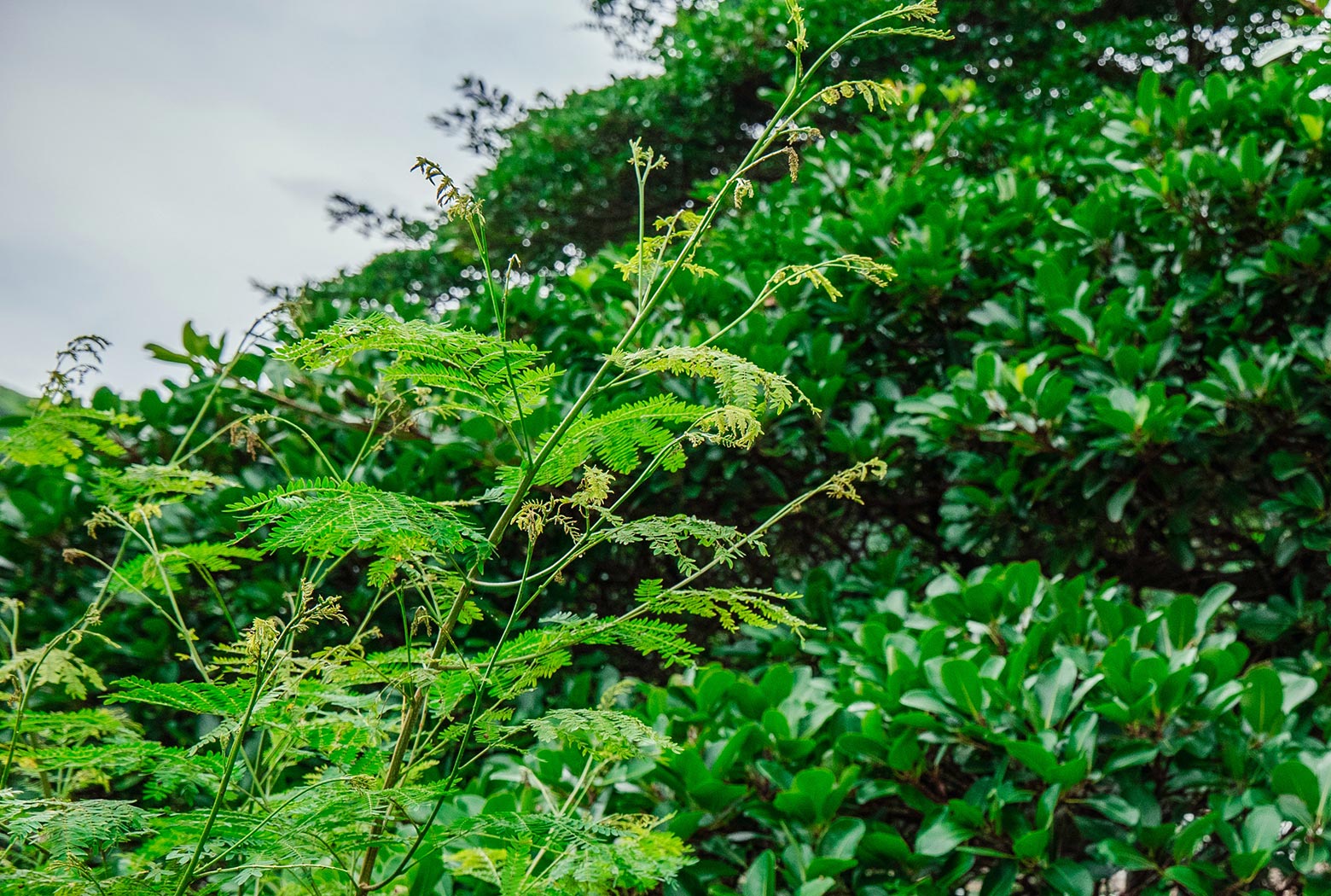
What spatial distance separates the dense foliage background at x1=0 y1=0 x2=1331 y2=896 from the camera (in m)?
1.84

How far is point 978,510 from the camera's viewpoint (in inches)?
111

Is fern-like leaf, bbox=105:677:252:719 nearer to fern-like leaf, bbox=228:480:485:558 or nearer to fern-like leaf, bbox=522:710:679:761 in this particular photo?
fern-like leaf, bbox=228:480:485:558

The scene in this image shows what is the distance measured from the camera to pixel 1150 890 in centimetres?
177

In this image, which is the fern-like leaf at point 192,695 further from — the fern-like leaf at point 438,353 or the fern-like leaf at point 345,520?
the fern-like leaf at point 438,353

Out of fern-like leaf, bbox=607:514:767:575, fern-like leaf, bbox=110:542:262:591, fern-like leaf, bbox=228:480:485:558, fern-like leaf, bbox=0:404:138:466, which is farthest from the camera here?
fern-like leaf, bbox=0:404:138:466

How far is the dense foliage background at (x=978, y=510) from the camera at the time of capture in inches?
72.3

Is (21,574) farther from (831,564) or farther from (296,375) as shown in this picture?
(831,564)

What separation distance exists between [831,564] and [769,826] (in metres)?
1.16

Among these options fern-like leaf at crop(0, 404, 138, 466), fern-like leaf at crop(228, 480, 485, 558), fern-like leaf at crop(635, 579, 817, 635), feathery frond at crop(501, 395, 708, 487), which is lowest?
fern-like leaf at crop(635, 579, 817, 635)

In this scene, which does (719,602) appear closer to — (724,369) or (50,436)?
(724,369)

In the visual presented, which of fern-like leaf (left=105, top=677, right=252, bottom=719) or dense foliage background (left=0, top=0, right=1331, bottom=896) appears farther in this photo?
dense foliage background (left=0, top=0, right=1331, bottom=896)

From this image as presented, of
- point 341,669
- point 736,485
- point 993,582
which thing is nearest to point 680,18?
point 736,485

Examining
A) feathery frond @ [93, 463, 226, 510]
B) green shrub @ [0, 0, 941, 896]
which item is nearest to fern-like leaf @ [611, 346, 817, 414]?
green shrub @ [0, 0, 941, 896]

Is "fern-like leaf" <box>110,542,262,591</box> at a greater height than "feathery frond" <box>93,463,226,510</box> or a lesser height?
lesser
